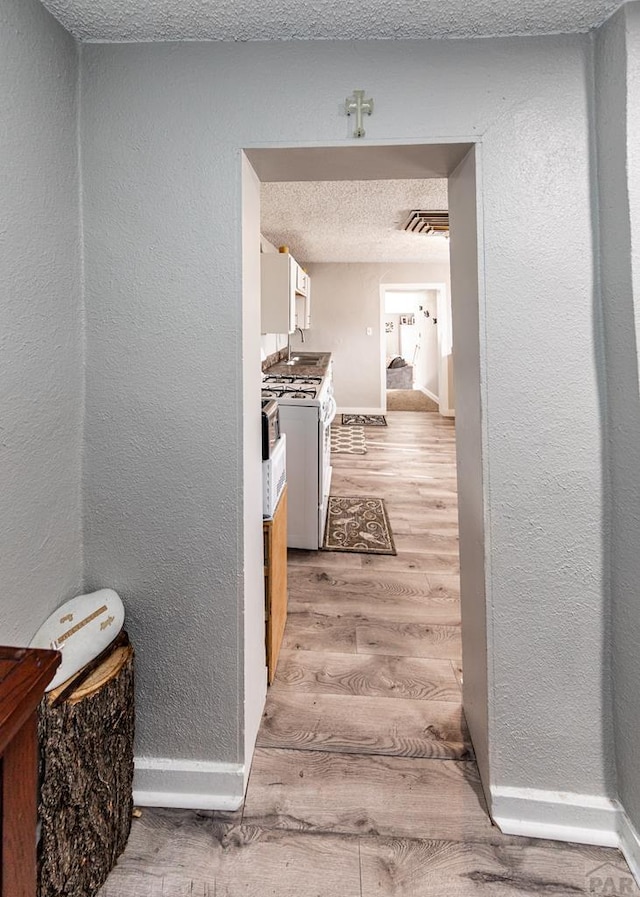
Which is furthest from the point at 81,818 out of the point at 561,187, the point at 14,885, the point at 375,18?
the point at 375,18

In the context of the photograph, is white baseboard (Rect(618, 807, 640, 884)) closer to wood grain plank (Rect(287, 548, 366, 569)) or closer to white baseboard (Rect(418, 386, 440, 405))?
wood grain plank (Rect(287, 548, 366, 569))

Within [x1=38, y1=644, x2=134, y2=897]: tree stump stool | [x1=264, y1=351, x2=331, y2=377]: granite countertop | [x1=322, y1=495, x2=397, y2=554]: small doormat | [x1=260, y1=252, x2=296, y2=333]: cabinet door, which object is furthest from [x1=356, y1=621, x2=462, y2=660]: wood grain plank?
[x1=260, y1=252, x2=296, y2=333]: cabinet door

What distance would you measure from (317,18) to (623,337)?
45.2 inches

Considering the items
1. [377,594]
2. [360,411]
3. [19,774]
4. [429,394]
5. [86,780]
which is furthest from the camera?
[429,394]

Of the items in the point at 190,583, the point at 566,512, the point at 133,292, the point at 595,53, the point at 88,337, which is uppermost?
the point at 595,53

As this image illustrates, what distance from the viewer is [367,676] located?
1.93 meters

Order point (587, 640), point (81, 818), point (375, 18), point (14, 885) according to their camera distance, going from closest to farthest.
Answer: point (14, 885)
point (81, 818)
point (375, 18)
point (587, 640)

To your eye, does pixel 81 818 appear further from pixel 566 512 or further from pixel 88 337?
pixel 566 512

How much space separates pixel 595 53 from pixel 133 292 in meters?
1.41

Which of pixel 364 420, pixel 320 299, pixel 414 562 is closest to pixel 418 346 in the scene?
pixel 320 299

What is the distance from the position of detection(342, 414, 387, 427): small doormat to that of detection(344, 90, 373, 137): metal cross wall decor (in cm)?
559

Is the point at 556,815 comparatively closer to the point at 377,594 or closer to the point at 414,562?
the point at 377,594

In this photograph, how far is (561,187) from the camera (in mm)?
1280

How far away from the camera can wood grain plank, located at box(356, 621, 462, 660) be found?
2.07 meters
